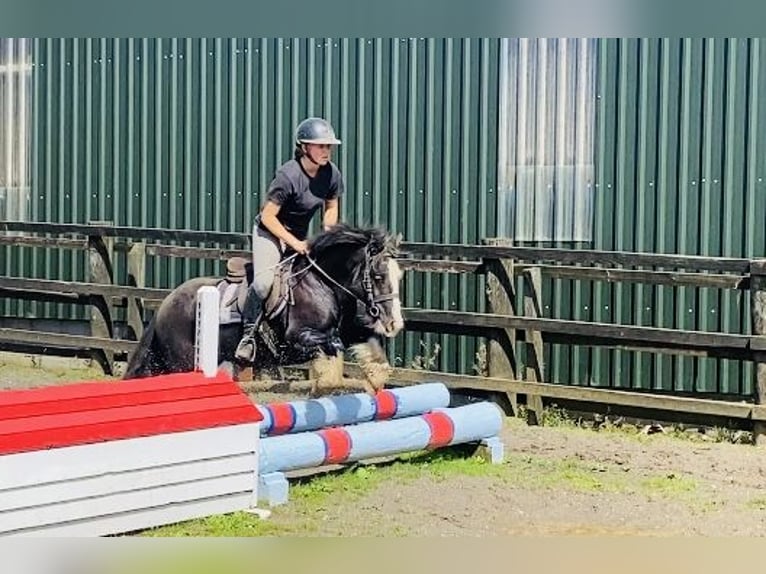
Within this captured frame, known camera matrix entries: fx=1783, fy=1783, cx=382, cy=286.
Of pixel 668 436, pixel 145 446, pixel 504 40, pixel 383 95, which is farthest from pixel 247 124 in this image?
pixel 668 436

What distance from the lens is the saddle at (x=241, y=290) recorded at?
6.14 metres

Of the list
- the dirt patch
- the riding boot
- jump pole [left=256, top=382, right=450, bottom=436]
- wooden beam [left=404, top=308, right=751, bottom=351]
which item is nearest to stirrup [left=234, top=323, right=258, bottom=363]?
the riding boot

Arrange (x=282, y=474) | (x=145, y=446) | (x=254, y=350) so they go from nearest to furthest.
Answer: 1. (x=145, y=446)
2. (x=282, y=474)
3. (x=254, y=350)

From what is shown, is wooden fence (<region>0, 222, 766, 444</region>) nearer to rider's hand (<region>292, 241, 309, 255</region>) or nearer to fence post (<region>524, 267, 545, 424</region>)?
fence post (<region>524, 267, 545, 424</region>)

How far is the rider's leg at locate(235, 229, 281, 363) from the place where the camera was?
240 inches

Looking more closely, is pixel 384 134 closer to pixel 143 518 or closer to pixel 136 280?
pixel 136 280

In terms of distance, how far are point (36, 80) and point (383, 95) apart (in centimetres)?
118

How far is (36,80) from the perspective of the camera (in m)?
6.02

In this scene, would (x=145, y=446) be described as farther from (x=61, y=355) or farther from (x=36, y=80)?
(x=36, y=80)

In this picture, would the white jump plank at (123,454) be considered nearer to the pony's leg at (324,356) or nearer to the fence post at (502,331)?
the pony's leg at (324,356)

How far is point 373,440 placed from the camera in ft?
19.8

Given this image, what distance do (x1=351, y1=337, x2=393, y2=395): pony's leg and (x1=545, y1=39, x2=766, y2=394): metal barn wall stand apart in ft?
2.46

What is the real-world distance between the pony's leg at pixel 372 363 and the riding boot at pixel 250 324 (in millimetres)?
356

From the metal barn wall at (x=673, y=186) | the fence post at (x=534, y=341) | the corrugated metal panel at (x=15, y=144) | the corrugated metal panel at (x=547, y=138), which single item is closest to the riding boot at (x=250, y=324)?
the corrugated metal panel at (x=15, y=144)
